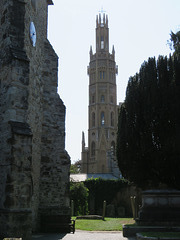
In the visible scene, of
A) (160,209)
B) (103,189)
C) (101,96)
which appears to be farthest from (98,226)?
(101,96)

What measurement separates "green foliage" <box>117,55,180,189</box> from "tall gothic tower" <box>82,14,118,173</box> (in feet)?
193

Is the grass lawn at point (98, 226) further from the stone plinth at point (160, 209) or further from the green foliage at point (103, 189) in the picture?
the green foliage at point (103, 189)

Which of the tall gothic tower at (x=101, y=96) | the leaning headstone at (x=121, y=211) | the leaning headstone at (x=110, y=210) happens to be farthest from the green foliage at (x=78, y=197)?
the tall gothic tower at (x=101, y=96)

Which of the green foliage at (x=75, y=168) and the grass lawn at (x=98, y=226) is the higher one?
the green foliage at (x=75, y=168)

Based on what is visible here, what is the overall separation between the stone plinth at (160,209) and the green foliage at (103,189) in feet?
67.0

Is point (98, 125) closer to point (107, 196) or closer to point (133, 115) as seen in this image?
point (107, 196)

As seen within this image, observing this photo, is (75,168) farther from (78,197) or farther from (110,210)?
(78,197)

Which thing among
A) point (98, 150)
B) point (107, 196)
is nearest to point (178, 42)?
point (107, 196)

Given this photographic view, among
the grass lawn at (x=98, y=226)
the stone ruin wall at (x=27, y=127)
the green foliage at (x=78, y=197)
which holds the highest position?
the stone ruin wall at (x=27, y=127)

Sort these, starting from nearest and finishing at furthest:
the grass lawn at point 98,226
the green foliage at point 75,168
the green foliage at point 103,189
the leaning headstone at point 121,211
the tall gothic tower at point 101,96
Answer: the grass lawn at point 98,226
the leaning headstone at point 121,211
the green foliage at point 103,189
the green foliage at point 75,168
the tall gothic tower at point 101,96

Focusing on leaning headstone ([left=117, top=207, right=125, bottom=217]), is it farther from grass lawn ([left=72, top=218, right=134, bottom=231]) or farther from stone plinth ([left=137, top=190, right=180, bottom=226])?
stone plinth ([left=137, top=190, right=180, bottom=226])

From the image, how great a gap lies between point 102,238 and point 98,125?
227 feet

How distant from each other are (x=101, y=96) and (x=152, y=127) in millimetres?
67695

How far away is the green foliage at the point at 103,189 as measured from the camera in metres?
34.7
